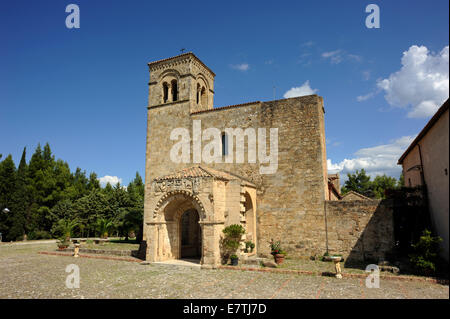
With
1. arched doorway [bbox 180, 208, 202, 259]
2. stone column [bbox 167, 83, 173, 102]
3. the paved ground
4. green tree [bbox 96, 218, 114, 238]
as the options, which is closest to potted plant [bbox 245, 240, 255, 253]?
the paved ground

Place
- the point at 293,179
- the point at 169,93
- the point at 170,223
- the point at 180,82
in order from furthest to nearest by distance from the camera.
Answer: the point at 169,93
the point at 180,82
the point at 293,179
the point at 170,223

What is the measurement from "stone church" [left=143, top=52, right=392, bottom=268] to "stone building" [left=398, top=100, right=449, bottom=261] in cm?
257

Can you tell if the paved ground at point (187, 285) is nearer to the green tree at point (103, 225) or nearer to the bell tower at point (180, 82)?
the bell tower at point (180, 82)

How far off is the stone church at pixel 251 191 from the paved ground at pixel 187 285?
7.77 feet

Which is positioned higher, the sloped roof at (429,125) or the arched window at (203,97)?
the arched window at (203,97)

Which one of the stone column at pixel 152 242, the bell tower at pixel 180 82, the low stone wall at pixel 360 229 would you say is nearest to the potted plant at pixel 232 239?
the stone column at pixel 152 242

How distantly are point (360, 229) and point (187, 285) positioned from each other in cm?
989

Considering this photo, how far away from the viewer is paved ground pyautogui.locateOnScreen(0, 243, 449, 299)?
30.8 ft

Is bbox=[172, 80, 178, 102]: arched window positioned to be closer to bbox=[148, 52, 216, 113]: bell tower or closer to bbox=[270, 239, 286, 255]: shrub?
bbox=[148, 52, 216, 113]: bell tower

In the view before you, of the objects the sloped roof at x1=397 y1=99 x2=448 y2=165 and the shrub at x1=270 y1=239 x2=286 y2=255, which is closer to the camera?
the sloped roof at x1=397 y1=99 x2=448 y2=165

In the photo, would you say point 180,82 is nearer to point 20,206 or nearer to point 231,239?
point 231,239

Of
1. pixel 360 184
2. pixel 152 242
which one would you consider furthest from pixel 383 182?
pixel 152 242

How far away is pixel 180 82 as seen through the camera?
71.8 ft

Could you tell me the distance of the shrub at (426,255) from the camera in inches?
439
